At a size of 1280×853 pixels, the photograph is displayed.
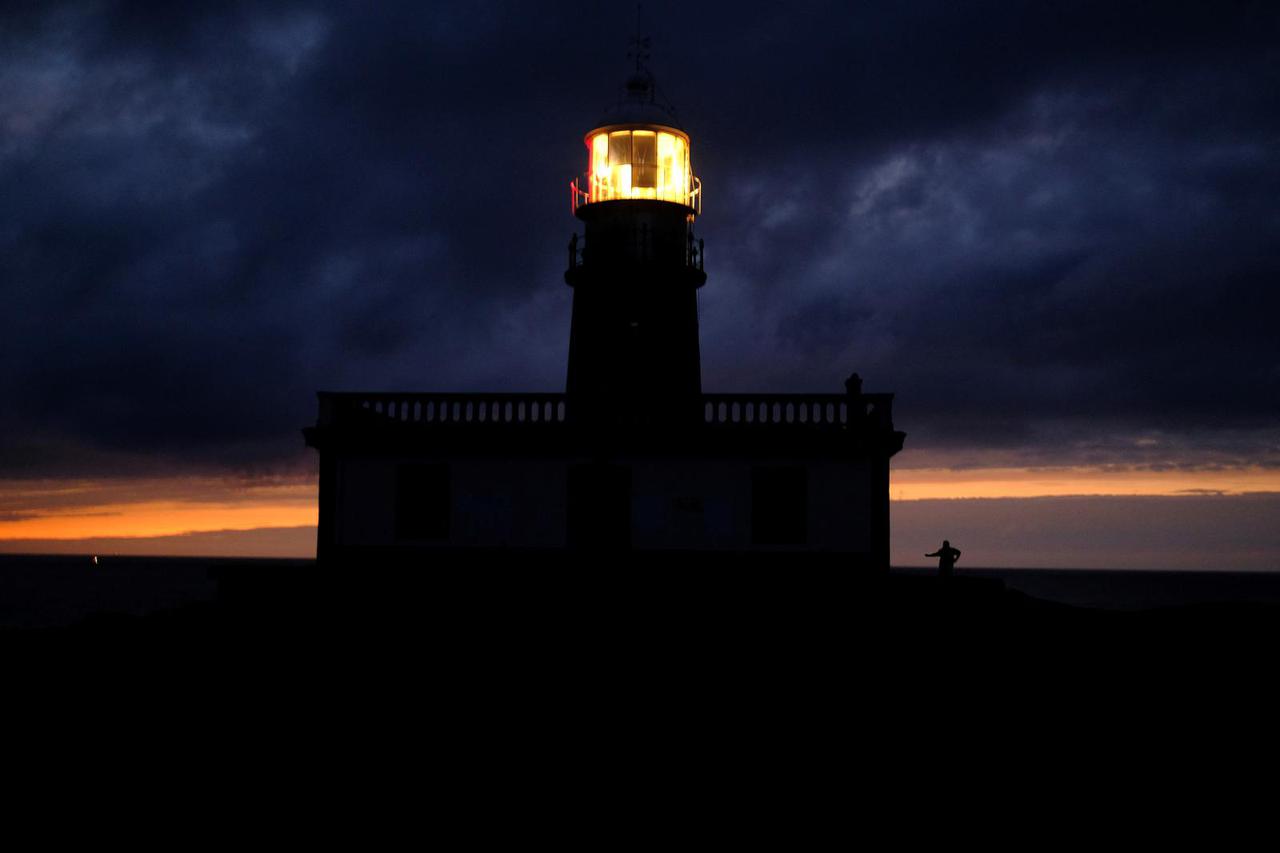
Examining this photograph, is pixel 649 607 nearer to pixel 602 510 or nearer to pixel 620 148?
pixel 602 510

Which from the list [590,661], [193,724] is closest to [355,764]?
[193,724]

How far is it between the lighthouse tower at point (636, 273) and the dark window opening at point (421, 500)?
15.4 ft

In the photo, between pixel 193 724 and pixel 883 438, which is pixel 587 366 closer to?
pixel 883 438

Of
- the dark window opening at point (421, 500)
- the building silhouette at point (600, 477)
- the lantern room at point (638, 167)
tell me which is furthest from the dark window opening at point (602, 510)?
the lantern room at point (638, 167)

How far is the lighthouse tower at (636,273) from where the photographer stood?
25.3 meters

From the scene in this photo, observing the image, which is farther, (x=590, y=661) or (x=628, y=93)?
(x=628, y=93)

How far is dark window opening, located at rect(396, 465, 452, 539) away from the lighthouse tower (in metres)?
4.69

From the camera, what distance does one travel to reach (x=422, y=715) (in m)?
16.0

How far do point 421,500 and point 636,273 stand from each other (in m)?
7.24

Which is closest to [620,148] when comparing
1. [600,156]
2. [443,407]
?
[600,156]

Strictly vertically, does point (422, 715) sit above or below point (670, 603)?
below

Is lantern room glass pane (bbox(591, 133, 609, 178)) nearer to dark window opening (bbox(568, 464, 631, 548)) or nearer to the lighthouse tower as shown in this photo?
the lighthouse tower

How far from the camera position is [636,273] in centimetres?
2511

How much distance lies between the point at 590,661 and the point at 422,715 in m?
3.11
